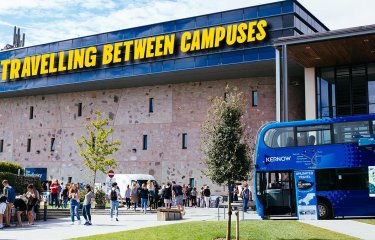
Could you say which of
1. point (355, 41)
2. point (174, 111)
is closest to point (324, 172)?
point (355, 41)

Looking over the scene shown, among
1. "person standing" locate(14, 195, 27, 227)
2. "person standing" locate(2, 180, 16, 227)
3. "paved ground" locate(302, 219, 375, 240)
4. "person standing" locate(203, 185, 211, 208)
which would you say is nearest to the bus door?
"paved ground" locate(302, 219, 375, 240)

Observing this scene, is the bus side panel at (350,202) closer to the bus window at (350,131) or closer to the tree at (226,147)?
the bus window at (350,131)

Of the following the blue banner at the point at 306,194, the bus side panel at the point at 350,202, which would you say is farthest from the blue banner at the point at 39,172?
the bus side panel at the point at 350,202

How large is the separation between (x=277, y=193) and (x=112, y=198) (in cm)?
794

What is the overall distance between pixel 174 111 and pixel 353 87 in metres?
13.8

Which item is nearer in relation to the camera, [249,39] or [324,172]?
[324,172]

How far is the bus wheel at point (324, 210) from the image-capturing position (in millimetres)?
18297

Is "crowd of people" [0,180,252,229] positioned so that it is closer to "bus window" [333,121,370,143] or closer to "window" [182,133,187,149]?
"window" [182,133,187,149]

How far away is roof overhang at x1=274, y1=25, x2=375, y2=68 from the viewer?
2341 centimetres

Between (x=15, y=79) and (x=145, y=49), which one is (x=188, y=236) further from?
(x=15, y=79)

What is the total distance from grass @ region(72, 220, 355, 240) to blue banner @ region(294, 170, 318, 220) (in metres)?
0.50

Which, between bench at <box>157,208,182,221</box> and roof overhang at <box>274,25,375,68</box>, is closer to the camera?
bench at <box>157,208,182,221</box>

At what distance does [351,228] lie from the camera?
17766mm

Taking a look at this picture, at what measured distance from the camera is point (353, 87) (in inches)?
1094
